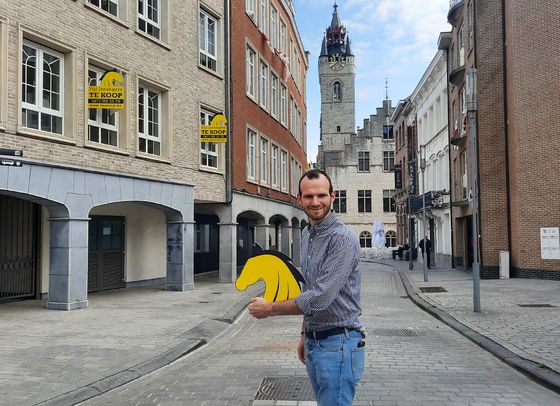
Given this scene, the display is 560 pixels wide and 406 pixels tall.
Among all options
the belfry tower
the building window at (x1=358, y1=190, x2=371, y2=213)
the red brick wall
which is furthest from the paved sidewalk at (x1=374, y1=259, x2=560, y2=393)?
the belfry tower

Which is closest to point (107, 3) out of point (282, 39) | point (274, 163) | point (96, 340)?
point (96, 340)

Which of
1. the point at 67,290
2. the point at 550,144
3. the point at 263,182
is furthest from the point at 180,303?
the point at 550,144

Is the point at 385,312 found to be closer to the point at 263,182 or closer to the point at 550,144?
the point at 550,144

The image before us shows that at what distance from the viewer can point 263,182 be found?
25.1m

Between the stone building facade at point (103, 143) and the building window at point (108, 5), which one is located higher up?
the building window at point (108, 5)

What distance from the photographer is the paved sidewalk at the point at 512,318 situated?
754 centimetres

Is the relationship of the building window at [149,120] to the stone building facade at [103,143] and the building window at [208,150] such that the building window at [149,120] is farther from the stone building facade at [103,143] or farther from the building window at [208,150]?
the building window at [208,150]

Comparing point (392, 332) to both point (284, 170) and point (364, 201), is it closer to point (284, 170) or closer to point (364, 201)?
point (284, 170)

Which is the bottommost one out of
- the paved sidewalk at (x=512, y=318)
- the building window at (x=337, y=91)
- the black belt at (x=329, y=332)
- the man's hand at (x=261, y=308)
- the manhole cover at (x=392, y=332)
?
the manhole cover at (x=392, y=332)

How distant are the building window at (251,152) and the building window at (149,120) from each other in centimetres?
654

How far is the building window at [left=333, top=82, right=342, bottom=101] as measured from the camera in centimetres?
8325

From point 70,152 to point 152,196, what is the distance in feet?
10.6

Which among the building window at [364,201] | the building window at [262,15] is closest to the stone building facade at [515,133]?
the building window at [262,15]

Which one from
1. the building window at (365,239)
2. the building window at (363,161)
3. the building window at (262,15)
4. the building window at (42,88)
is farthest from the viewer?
the building window at (363,161)
